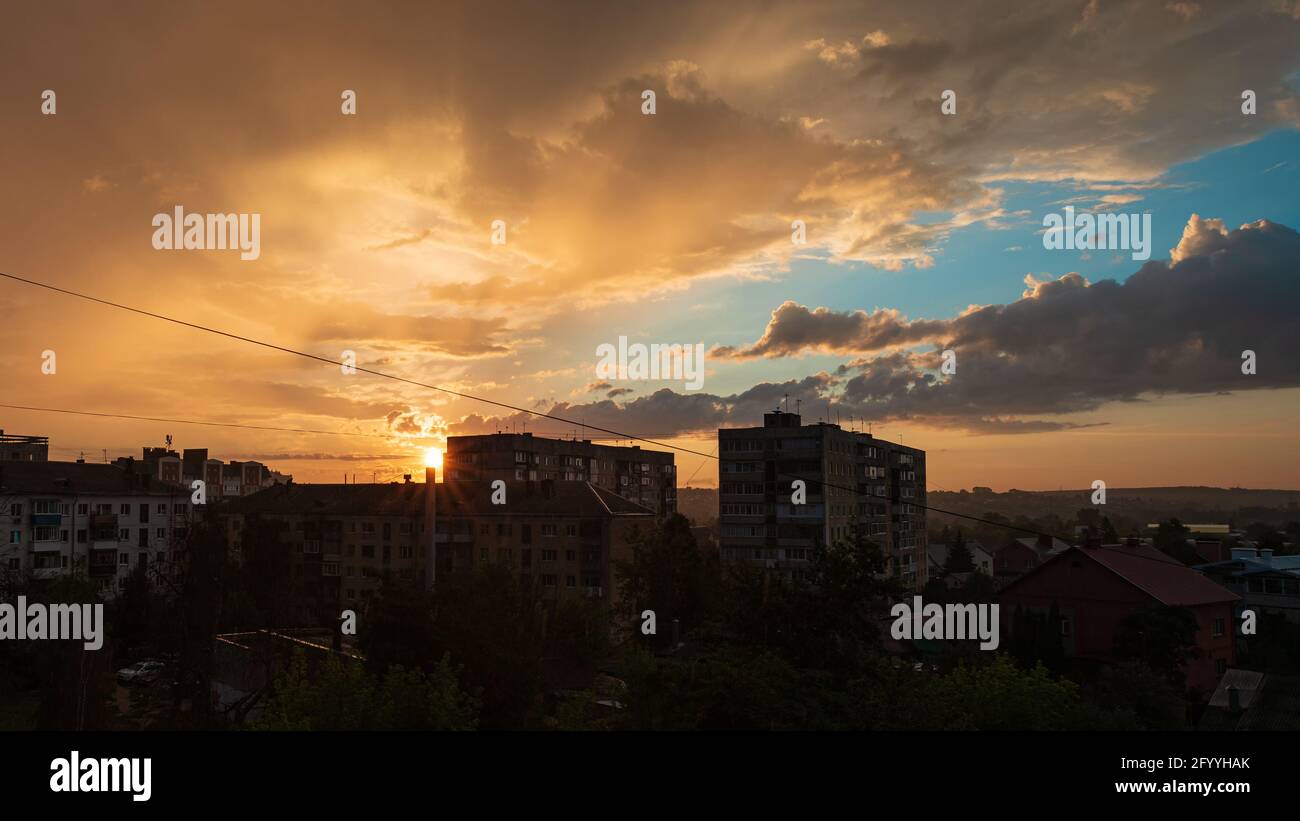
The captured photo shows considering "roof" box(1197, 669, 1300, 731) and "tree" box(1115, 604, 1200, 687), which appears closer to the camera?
"roof" box(1197, 669, 1300, 731)

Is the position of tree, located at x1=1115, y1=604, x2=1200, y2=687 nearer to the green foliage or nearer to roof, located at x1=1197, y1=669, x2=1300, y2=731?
roof, located at x1=1197, y1=669, x2=1300, y2=731

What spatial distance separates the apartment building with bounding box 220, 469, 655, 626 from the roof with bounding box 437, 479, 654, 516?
11cm

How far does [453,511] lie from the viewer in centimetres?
7456

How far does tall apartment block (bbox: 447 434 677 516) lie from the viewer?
11569 cm

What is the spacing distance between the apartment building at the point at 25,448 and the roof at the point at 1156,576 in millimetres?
108684

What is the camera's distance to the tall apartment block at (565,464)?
116 metres

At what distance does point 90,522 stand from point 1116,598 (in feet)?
273

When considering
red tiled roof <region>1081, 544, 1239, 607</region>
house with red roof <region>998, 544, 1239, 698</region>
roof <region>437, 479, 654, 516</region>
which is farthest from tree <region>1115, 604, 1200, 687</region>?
roof <region>437, 479, 654, 516</region>

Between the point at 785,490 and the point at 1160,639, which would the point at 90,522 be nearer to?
the point at 785,490

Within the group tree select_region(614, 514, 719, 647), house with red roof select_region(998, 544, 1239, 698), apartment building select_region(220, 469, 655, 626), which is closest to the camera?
house with red roof select_region(998, 544, 1239, 698)

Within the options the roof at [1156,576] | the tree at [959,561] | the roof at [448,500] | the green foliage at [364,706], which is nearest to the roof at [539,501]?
the roof at [448,500]
